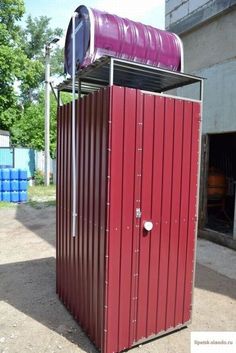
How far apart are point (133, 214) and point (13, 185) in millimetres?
9783

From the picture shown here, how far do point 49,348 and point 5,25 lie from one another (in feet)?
60.5

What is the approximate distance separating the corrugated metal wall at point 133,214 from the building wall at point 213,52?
3.67m

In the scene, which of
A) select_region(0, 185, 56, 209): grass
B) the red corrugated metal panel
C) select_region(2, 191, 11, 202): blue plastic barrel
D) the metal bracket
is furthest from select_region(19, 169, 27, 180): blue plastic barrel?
Result: the metal bracket

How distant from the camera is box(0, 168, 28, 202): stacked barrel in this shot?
39.2ft

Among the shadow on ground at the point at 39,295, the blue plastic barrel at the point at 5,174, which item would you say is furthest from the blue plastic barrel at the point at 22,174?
the shadow on ground at the point at 39,295

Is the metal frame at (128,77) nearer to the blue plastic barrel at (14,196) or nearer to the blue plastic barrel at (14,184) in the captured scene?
the blue plastic barrel at (14,184)

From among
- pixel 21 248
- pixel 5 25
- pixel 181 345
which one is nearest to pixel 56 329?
pixel 181 345

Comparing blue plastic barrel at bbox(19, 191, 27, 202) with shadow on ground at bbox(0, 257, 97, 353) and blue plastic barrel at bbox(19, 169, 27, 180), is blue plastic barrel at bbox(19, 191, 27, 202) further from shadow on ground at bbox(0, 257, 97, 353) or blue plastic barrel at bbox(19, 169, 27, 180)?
shadow on ground at bbox(0, 257, 97, 353)

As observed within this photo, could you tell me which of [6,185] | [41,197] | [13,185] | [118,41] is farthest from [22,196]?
[118,41]

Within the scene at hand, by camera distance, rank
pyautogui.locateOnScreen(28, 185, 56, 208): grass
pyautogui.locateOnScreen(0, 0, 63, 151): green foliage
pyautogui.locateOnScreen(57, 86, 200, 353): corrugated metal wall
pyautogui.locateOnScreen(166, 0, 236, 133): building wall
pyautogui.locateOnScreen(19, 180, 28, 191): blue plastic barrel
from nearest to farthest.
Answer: pyautogui.locateOnScreen(57, 86, 200, 353): corrugated metal wall, pyautogui.locateOnScreen(166, 0, 236, 133): building wall, pyautogui.locateOnScreen(28, 185, 56, 208): grass, pyautogui.locateOnScreen(19, 180, 28, 191): blue plastic barrel, pyautogui.locateOnScreen(0, 0, 63, 151): green foliage

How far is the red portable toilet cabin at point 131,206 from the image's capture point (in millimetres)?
3139

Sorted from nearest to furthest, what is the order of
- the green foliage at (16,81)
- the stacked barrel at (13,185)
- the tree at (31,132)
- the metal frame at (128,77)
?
the metal frame at (128,77)
the stacked barrel at (13,185)
the green foliage at (16,81)
the tree at (31,132)

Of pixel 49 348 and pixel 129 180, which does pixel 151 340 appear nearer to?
pixel 49 348

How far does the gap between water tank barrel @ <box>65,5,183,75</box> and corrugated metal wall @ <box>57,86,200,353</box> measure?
0.62 meters
